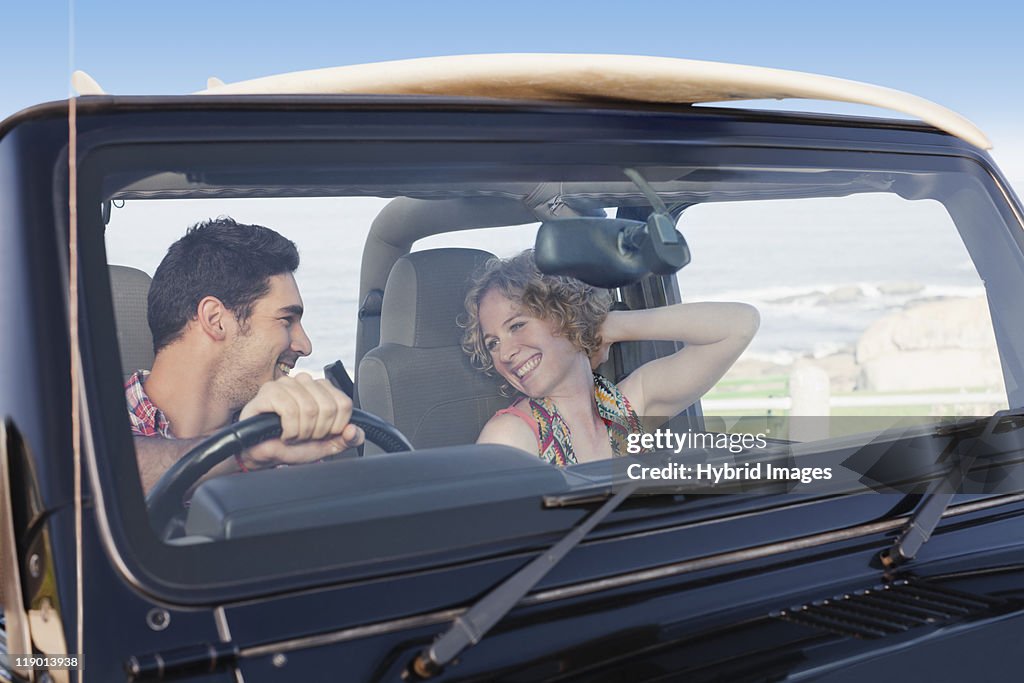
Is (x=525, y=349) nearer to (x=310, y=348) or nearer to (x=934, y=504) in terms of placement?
(x=310, y=348)

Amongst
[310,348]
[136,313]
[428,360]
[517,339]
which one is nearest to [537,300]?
[517,339]

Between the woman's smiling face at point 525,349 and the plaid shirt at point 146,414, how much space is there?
793 mm

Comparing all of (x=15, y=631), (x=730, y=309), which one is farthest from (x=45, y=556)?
(x=730, y=309)

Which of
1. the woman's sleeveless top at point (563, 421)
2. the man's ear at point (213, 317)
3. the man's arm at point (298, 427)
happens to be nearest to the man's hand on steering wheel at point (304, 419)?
the man's arm at point (298, 427)

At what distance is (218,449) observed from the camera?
171 cm

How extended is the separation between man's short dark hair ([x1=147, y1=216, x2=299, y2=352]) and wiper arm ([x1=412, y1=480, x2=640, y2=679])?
928 millimetres

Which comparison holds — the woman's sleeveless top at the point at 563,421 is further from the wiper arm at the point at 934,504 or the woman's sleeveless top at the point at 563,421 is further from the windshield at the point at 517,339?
the wiper arm at the point at 934,504

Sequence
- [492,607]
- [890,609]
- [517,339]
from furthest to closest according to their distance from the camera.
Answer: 1. [517,339]
2. [890,609]
3. [492,607]

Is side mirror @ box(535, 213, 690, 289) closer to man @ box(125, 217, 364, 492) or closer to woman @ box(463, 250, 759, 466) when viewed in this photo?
woman @ box(463, 250, 759, 466)

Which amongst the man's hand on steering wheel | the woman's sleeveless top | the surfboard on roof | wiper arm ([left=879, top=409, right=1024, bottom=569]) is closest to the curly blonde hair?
the woman's sleeveless top

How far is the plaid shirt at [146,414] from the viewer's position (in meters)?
1.90

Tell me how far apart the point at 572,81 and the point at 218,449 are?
2.66ft

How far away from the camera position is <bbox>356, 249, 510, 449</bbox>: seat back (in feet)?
8.47

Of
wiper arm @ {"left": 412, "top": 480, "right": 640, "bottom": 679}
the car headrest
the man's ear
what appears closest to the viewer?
wiper arm @ {"left": 412, "top": 480, "right": 640, "bottom": 679}
